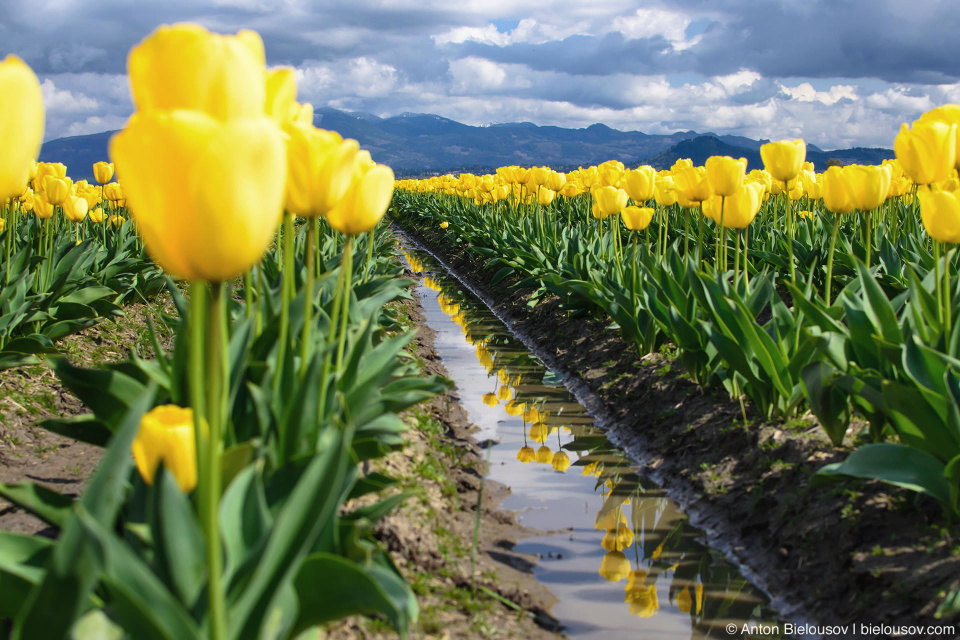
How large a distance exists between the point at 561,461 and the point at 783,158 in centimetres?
226

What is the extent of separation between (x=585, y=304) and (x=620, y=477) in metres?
3.14

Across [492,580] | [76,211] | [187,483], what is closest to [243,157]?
[187,483]

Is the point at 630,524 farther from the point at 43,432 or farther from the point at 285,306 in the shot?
the point at 43,432

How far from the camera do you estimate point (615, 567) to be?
3.19 m

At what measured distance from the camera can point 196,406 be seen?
1.14 m

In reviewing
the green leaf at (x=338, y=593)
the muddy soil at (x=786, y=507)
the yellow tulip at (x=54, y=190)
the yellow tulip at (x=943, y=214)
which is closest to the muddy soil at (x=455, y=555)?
the green leaf at (x=338, y=593)

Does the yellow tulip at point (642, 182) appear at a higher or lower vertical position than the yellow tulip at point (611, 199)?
higher

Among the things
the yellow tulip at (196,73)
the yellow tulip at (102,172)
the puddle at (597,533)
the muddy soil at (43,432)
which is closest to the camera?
the yellow tulip at (196,73)

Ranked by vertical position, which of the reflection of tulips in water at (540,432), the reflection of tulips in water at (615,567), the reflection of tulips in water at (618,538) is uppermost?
the reflection of tulips in water at (615,567)

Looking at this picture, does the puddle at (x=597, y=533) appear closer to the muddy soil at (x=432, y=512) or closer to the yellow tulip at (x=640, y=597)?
the yellow tulip at (x=640, y=597)

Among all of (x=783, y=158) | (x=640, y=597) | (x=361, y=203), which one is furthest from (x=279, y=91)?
(x=783, y=158)

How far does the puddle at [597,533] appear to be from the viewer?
9.27 ft

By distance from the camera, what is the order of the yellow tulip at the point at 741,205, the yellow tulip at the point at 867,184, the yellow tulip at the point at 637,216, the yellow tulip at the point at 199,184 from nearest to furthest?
the yellow tulip at the point at 199,184 → the yellow tulip at the point at 867,184 → the yellow tulip at the point at 741,205 → the yellow tulip at the point at 637,216

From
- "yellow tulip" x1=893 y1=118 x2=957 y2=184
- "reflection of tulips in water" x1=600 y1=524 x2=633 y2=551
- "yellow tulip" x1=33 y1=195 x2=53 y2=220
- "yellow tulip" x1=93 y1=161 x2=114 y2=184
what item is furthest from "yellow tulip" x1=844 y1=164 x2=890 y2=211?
"yellow tulip" x1=93 y1=161 x2=114 y2=184
